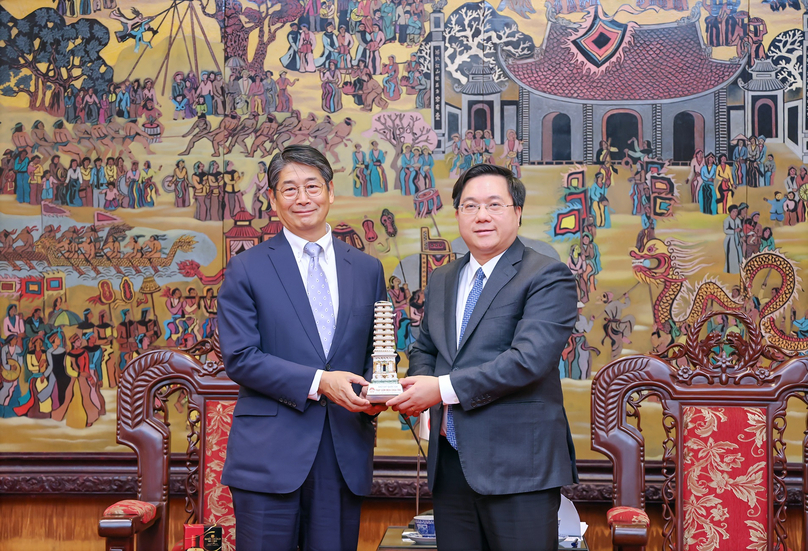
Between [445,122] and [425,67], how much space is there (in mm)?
342

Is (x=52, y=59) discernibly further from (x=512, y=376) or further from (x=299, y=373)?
(x=512, y=376)

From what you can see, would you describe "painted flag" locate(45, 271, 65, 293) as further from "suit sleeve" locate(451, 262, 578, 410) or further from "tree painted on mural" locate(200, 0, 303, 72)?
"suit sleeve" locate(451, 262, 578, 410)

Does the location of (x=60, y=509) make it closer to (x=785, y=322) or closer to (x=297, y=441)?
(x=297, y=441)

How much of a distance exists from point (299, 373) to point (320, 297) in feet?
1.02

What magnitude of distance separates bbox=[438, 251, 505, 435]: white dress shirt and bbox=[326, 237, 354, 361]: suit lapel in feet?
1.25

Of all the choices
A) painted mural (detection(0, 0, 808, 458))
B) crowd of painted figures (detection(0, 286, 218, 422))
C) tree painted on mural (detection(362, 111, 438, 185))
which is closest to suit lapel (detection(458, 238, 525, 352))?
painted mural (detection(0, 0, 808, 458))

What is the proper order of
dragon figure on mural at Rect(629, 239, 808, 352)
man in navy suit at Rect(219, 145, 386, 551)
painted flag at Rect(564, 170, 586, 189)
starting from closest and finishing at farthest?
man in navy suit at Rect(219, 145, 386, 551), dragon figure on mural at Rect(629, 239, 808, 352), painted flag at Rect(564, 170, 586, 189)

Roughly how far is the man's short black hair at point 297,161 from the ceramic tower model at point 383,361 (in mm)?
554

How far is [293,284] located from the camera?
2457 mm

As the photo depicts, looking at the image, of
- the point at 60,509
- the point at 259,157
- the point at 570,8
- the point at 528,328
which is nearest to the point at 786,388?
the point at 528,328

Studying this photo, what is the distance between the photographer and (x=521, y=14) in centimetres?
409

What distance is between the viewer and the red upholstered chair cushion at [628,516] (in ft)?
7.85

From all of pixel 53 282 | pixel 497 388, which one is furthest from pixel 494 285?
pixel 53 282

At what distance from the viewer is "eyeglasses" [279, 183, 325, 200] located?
8.16 ft
